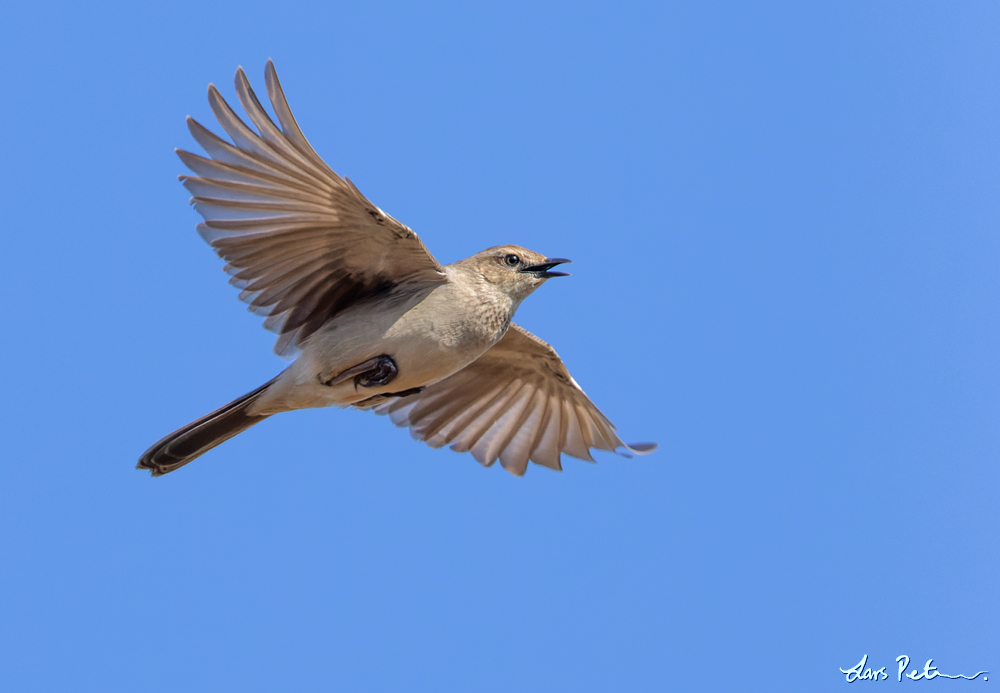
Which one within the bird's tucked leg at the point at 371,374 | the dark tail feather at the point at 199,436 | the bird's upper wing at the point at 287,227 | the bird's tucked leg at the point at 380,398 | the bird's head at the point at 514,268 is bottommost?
the dark tail feather at the point at 199,436

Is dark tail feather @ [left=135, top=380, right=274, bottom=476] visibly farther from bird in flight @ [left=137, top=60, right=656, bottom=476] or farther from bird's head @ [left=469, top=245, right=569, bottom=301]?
bird's head @ [left=469, top=245, right=569, bottom=301]

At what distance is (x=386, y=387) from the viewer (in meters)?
8.48

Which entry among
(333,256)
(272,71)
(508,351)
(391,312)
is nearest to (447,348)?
(391,312)

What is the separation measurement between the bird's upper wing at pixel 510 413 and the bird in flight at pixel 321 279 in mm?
939

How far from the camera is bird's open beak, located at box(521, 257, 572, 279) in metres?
8.87

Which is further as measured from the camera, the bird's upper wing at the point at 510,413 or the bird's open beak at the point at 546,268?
the bird's upper wing at the point at 510,413

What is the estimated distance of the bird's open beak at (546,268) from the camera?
8.87 m

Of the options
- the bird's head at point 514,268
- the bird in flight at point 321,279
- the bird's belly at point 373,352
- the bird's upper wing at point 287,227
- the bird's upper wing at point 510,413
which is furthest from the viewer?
the bird's upper wing at point 510,413

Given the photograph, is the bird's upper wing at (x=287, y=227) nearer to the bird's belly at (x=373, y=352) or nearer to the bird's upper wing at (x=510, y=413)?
the bird's belly at (x=373, y=352)

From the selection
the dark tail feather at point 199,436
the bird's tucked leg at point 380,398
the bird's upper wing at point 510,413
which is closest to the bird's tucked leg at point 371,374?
the bird's tucked leg at point 380,398

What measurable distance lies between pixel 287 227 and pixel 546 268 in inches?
87.4

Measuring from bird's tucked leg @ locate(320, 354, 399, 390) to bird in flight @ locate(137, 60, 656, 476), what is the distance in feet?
0.03

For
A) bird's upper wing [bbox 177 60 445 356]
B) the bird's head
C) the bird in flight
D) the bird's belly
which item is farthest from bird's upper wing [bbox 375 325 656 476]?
bird's upper wing [bbox 177 60 445 356]

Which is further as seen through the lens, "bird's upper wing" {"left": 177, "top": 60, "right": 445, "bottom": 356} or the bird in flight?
the bird in flight
